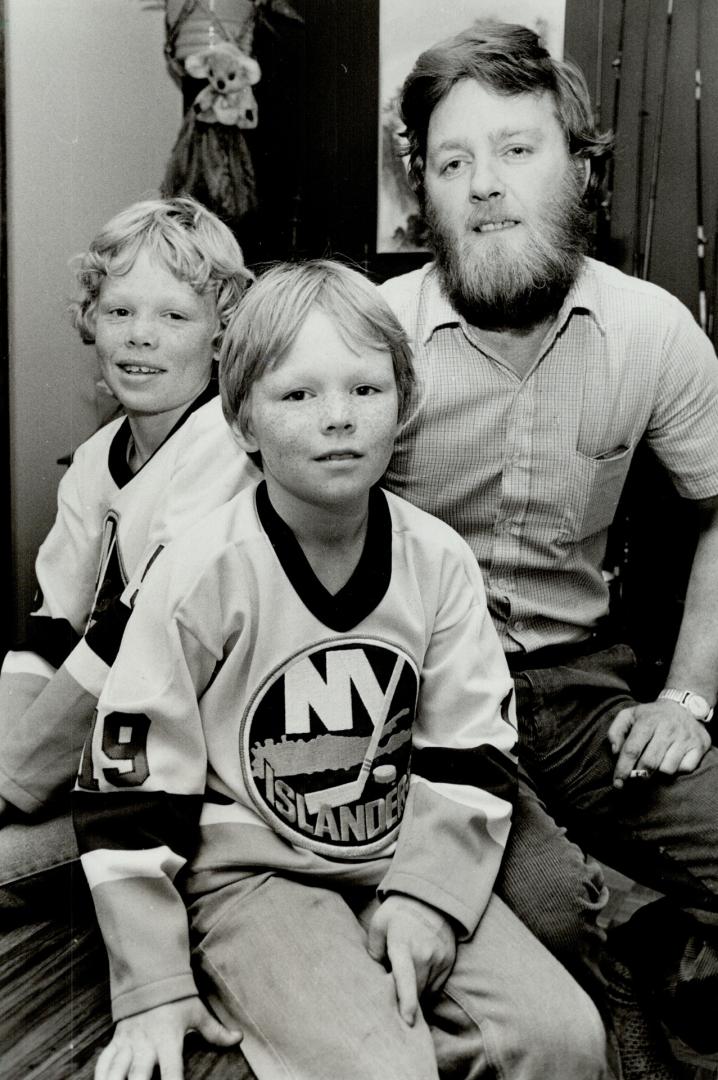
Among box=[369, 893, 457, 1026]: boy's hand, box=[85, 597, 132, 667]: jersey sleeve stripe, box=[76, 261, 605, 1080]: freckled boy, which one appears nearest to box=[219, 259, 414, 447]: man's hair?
→ box=[76, 261, 605, 1080]: freckled boy

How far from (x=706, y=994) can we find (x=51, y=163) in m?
1.05

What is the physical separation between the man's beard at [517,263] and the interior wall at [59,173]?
318 millimetres

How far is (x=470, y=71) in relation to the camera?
102 centimetres

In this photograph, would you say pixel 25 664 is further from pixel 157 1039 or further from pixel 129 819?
pixel 157 1039

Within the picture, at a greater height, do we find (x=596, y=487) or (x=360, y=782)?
(x=596, y=487)

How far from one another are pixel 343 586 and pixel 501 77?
0.54 meters

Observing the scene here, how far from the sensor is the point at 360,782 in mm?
873

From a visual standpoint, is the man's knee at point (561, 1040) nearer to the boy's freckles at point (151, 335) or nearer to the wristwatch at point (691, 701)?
the wristwatch at point (691, 701)

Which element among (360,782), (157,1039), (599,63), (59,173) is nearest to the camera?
(157,1039)

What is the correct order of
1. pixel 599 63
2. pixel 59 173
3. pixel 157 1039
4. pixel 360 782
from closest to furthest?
pixel 157 1039, pixel 360 782, pixel 59 173, pixel 599 63

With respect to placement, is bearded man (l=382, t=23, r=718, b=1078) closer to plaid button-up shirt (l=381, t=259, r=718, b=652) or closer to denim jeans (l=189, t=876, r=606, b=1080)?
plaid button-up shirt (l=381, t=259, r=718, b=652)

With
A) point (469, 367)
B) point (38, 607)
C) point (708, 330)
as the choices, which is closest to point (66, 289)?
point (38, 607)

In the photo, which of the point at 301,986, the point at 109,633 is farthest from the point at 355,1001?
the point at 109,633

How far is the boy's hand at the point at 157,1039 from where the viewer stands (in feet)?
2.43
